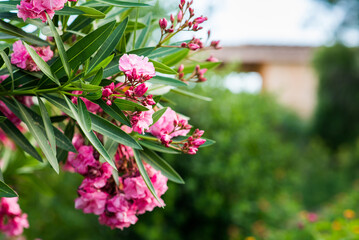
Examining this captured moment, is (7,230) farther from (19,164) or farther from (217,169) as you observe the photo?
(217,169)

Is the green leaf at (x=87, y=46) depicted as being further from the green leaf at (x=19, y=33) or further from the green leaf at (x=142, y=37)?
the green leaf at (x=142, y=37)

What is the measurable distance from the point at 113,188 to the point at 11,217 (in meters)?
0.56

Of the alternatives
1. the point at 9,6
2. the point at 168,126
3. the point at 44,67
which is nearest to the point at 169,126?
the point at 168,126

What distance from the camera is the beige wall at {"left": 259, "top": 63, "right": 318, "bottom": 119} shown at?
36.3 ft

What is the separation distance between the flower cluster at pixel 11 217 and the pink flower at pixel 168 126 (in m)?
0.69

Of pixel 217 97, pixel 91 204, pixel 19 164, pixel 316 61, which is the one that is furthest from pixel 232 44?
pixel 91 204

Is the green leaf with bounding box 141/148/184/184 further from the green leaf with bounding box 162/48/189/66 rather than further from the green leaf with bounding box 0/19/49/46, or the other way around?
the green leaf with bounding box 0/19/49/46

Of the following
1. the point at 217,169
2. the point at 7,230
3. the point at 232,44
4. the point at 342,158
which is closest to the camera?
the point at 7,230

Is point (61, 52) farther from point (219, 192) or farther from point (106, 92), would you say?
point (219, 192)

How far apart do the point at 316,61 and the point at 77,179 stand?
7.72 metres

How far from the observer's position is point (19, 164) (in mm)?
1905

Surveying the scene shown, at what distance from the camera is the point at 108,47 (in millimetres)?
881

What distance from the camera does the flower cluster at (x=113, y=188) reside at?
39.3 inches

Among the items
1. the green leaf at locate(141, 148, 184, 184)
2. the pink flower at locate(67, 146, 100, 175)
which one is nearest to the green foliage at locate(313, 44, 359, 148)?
the green leaf at locate(141, 148, 184, 184)
